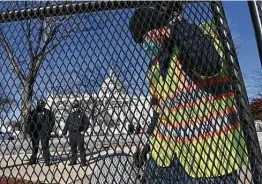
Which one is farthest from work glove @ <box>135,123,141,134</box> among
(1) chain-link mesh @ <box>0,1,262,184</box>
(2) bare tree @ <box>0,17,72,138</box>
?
(2) bare tree @ <box>0,17,72,138</box>

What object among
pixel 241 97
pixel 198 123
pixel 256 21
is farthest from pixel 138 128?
pixel 256 21

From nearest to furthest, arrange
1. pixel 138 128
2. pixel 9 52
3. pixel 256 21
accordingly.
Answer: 1. pixel 256 21
2. pixel 138 128
3. pixel 9 52

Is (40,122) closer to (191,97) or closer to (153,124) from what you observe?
(153,124)

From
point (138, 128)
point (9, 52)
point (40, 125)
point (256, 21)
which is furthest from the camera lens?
point (9, 52)

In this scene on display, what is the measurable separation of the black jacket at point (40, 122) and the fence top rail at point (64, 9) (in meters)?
0.47

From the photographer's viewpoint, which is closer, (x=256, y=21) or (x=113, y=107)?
(x=256, y=21)

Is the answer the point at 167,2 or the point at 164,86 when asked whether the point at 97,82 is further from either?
the point at 167,2

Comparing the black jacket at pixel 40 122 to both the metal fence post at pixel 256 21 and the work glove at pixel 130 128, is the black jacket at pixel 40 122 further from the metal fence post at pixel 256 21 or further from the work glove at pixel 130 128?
the metal fence post at pixel 256 21

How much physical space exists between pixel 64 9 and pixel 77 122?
547mm

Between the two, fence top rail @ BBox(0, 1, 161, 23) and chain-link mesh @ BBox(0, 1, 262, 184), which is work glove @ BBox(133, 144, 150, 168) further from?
fence top rail @ BBox(0, 1, 161, 23)

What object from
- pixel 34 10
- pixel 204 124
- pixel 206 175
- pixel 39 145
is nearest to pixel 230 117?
pixel 204 124

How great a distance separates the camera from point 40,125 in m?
1.45

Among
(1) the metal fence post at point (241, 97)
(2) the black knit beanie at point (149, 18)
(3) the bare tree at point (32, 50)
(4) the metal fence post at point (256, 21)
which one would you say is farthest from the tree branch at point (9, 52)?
(4) the metal fence post at point (256, 21)

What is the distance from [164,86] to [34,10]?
0.75m
